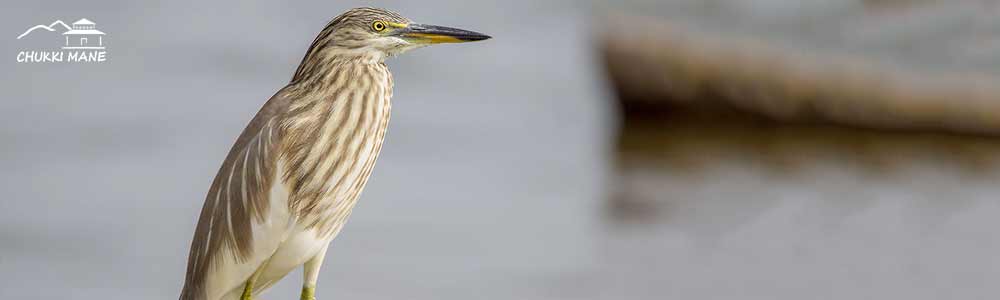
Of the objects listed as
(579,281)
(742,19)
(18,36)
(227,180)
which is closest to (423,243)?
(579,281)

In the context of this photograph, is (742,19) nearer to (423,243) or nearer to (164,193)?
(423,243)

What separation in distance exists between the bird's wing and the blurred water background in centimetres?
221

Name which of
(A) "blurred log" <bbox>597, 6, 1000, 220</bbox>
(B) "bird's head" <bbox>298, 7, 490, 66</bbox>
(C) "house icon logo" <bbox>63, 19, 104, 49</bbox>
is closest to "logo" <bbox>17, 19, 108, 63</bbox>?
(C) "house icon logo" <bbox>63, 19, 104, 49</bbox>

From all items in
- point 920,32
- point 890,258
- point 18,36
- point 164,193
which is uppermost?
point 18,36

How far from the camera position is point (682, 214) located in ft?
29.4

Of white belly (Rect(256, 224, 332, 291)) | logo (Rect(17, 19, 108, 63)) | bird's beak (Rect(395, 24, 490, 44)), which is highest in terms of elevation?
logo (Rect(17, 19, 108, 63))

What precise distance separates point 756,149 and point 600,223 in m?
1.47

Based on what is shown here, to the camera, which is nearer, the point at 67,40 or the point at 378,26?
the point at 378,26

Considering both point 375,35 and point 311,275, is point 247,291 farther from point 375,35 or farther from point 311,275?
point 375,35

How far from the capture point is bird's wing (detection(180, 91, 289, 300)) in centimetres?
479

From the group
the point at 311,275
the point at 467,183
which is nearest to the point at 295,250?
the point at 311,275

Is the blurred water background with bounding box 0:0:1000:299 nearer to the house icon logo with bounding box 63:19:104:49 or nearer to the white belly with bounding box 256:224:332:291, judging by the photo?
the house icon logo with bounding box 63:19:104:49

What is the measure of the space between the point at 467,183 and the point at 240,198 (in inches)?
189

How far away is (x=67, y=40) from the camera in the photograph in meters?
12.8
